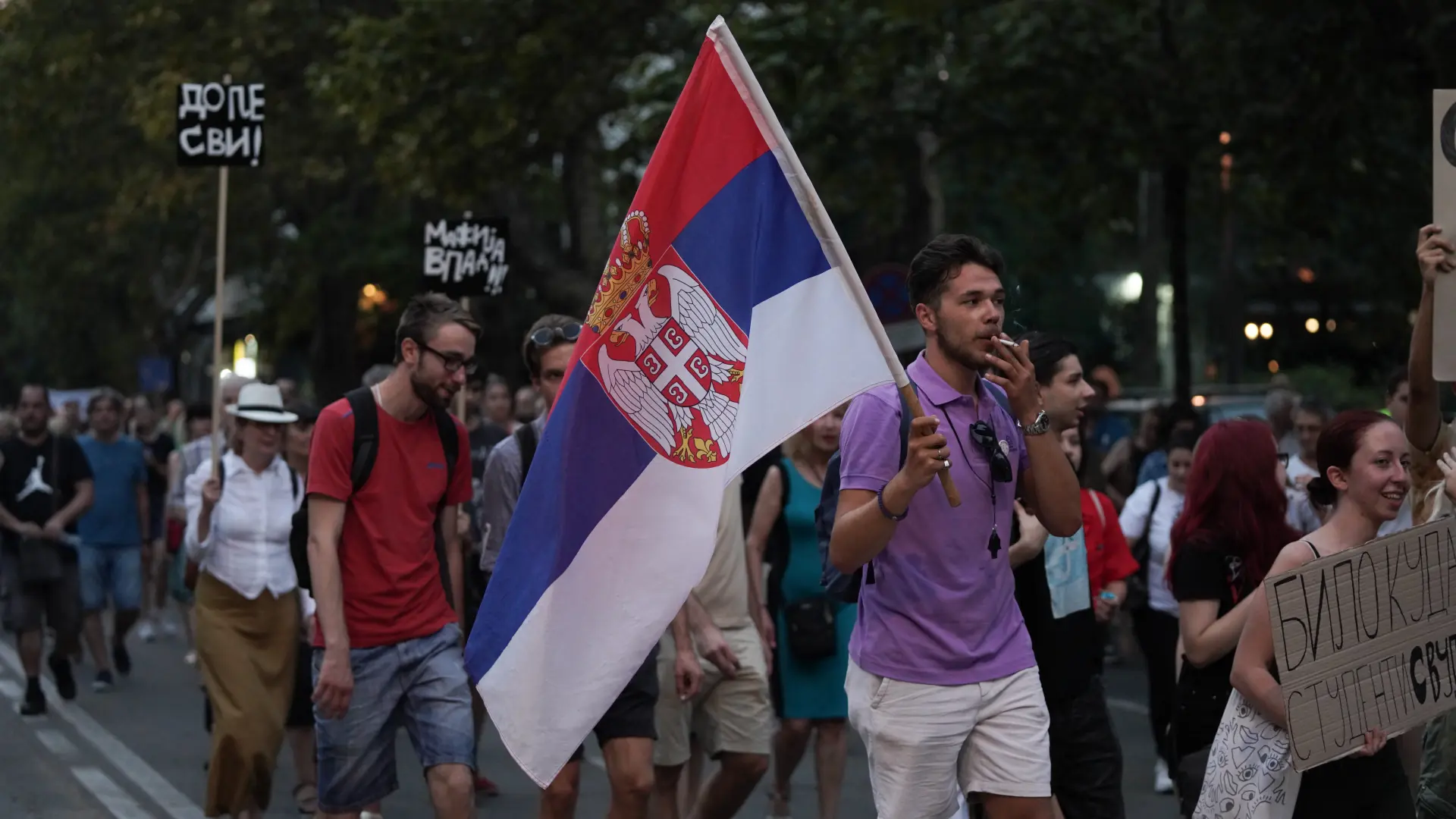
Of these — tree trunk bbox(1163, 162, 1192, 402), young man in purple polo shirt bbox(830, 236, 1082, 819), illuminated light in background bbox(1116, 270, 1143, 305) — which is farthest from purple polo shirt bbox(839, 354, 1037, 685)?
illuminated light in background bbox(1116, 270, 1143, 305)

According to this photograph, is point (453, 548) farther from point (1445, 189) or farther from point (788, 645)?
point (1445, 189)

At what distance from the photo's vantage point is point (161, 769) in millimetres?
10789

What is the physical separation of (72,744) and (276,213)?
83.6ft

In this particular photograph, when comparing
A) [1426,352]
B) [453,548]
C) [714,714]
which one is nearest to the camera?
[1426,352]

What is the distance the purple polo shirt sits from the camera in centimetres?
505

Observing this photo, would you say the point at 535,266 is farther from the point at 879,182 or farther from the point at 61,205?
the point at 61,205

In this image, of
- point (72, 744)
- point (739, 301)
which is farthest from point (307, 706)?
point (739, 301)

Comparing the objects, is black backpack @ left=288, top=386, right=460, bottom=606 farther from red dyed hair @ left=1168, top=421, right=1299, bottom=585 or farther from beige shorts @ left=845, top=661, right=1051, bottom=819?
red dyed hair @ left=1168, top=421, right=1299, bottom=585

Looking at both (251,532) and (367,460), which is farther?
(251,532)

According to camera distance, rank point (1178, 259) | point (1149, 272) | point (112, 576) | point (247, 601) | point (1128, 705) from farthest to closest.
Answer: point (1149, 272)
point (1178, 259)
point (112, 576)
point (1128, 705)
point (247, 601)


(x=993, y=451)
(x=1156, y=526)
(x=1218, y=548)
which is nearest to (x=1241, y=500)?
(x=1218, y=548)

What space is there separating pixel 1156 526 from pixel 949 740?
5.11m

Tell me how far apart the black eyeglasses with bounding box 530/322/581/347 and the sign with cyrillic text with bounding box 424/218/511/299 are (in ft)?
20.1

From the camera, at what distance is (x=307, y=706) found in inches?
369
